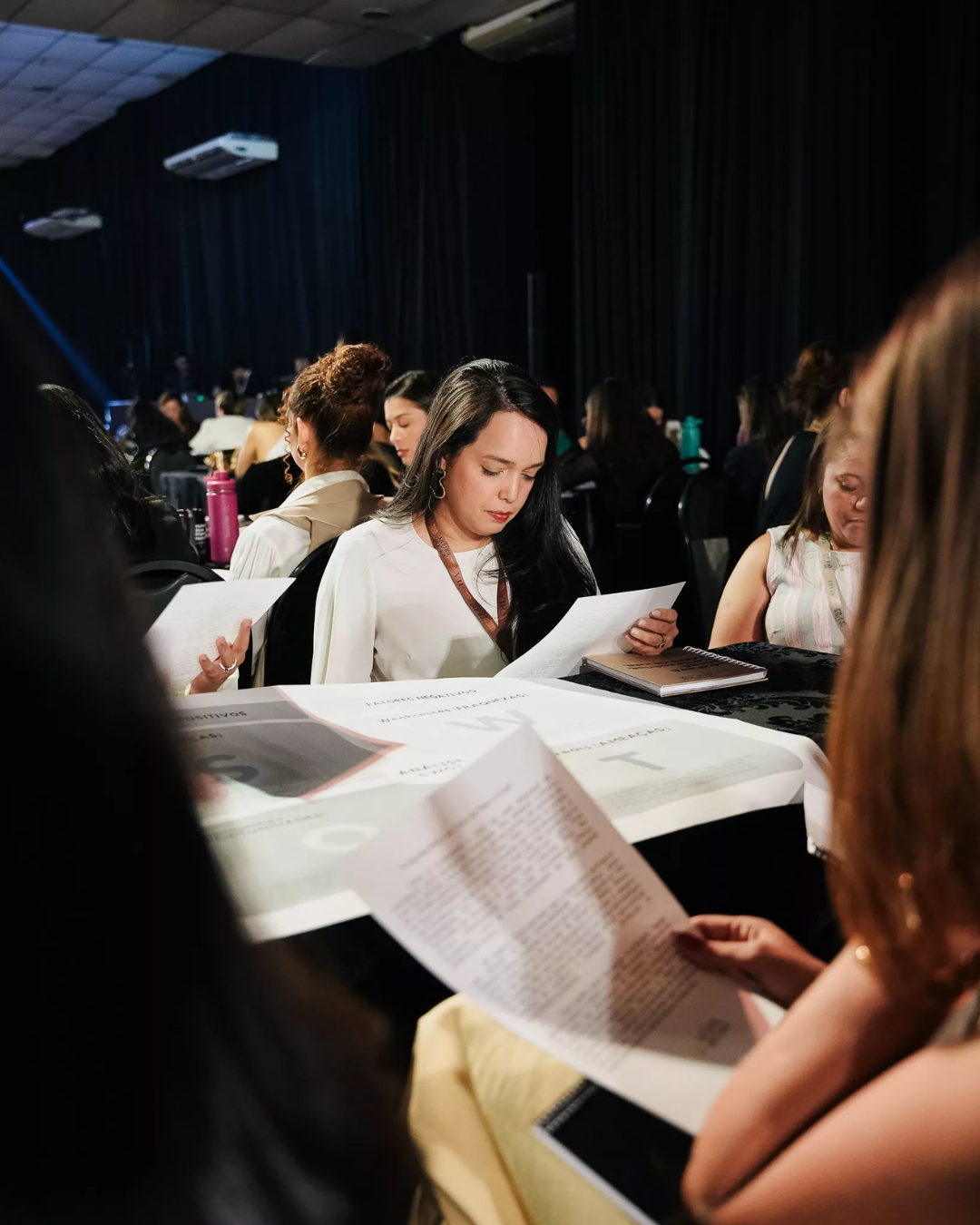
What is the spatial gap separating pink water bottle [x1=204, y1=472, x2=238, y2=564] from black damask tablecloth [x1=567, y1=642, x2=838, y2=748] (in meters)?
1.68

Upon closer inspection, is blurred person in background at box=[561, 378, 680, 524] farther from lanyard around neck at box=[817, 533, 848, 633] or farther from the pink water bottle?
lanyard around neck at box=[817, 533, 848, 633]

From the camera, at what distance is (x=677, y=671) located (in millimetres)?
1393

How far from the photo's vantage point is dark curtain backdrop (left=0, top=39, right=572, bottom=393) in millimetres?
7176

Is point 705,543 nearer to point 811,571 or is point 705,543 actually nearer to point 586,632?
point 811,571

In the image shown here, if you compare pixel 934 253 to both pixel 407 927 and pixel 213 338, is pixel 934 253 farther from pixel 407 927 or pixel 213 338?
pixel 213 338

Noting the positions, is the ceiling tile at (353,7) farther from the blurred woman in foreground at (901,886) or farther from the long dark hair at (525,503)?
the blurred woman in foreground at (901,886)

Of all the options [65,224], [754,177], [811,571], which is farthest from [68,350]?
[811,571]

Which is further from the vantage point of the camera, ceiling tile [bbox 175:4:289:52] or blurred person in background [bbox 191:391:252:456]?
ceiling tile [bbox 175:4:289:52]

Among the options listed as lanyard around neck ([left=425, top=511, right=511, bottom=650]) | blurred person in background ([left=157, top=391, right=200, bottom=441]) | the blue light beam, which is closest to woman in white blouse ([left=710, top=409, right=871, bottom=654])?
lanyard around neck ([left=425, top=511, right=511, bottom=650])

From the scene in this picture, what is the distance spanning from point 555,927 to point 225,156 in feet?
30.2

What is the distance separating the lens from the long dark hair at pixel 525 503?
1.82 metres

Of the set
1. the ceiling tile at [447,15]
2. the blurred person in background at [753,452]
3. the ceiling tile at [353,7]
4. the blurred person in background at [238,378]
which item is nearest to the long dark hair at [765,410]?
the blurred person in background at [753,452]

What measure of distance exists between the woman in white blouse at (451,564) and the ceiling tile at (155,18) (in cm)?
548

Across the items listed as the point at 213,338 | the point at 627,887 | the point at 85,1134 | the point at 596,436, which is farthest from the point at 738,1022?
the point at 213,338
